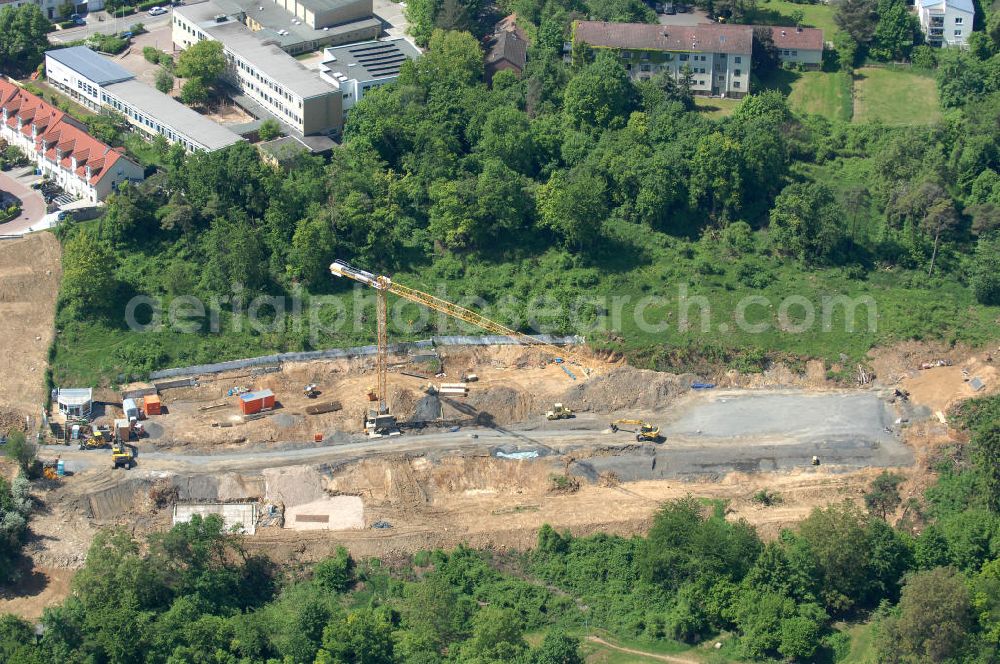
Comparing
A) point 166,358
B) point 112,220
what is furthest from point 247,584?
point 112,220

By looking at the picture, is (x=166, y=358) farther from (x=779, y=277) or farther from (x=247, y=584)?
(x=779, y=277)

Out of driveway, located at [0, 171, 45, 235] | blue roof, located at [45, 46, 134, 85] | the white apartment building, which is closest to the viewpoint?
driveway, located at [0, 171, 45, 235]

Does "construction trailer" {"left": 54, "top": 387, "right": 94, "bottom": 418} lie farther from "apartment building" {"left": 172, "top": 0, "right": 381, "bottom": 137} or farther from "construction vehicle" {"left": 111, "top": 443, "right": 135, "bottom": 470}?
"apartment building" {"left": 172, "top": 0, "right": 381, "bottom": 137}

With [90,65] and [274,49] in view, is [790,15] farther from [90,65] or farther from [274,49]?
[90,65]

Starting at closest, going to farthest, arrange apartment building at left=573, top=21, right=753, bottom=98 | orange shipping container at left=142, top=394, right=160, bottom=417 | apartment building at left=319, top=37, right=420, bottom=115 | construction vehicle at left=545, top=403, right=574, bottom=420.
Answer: orange shipping container at left=142, top=394, right=160, bottom=417 < construction vehicle at left=545, top=403, right=574, bottom=420 < apartment building at left=319, top=37, right=420, bottom=115 < apartment building at left=573, top=21, right=753, bottom=98

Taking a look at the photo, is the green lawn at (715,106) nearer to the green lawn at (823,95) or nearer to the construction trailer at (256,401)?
the green lawn at (823,95)

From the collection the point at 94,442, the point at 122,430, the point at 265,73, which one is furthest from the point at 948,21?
the point at 94,442

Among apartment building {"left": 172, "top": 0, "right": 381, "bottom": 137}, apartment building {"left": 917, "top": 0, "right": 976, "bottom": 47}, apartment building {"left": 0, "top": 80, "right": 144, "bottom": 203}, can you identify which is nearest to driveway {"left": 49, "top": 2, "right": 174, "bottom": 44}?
apartment building {"left": 172, "top": 0, "right": 381, "bottom": 137}

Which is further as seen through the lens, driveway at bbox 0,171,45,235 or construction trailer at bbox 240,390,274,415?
driveway at bbox 0,171,45,235

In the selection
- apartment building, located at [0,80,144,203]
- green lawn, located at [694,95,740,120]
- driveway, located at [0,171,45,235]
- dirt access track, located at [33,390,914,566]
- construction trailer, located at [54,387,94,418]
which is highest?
green lawn, located at [694,95,740,120]
